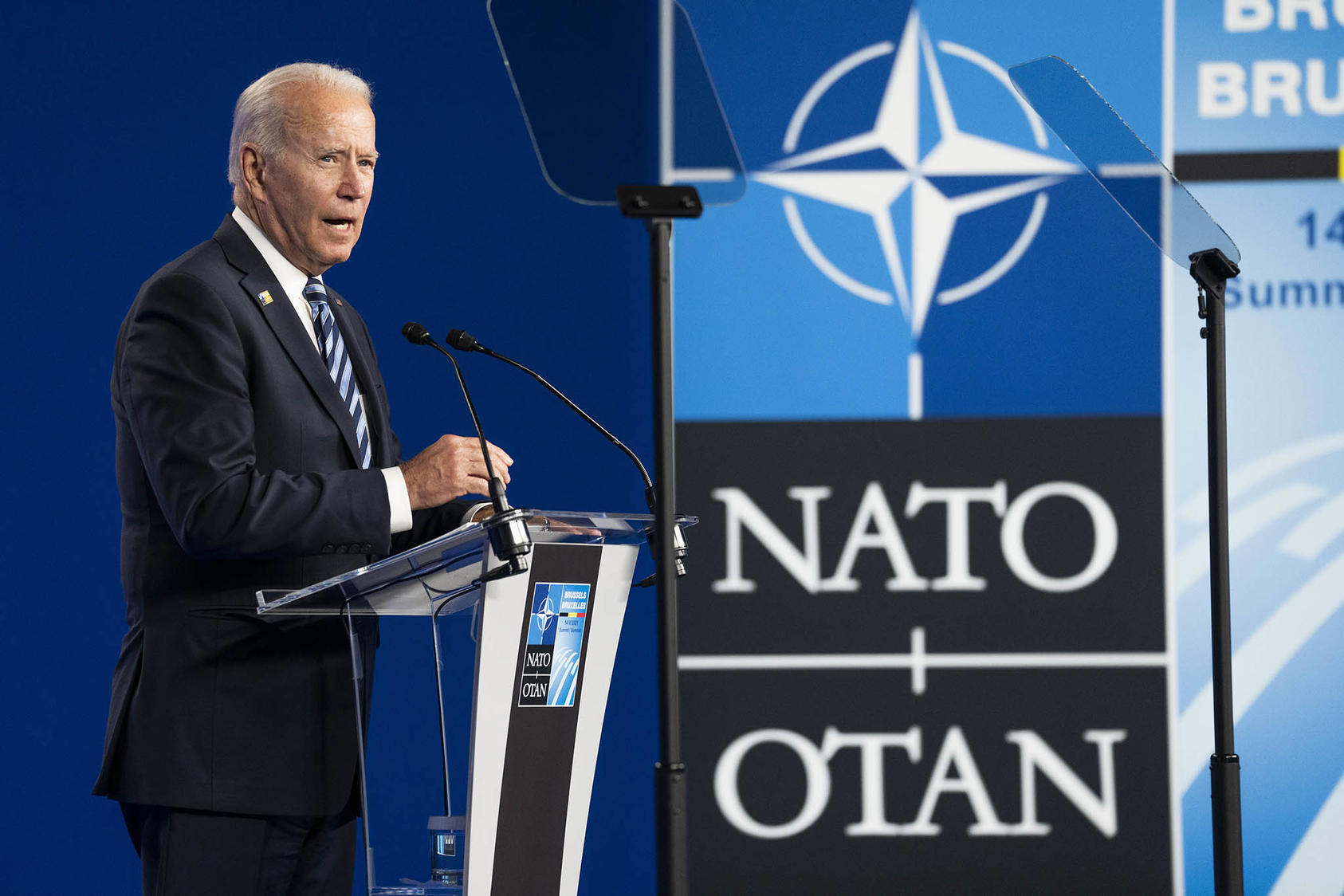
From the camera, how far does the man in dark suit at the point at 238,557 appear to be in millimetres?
1730

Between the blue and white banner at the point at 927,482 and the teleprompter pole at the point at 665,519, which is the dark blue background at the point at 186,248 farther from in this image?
the teleprompter pole at the point at 665,519

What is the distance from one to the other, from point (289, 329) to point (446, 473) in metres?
0.35

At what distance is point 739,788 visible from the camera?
3469mm

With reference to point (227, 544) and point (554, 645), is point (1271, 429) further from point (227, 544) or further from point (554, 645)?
point (227, 544)

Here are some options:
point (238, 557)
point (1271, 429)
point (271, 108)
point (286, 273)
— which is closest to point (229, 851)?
point (238, 557)

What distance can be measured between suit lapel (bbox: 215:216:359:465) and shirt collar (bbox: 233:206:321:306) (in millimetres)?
24

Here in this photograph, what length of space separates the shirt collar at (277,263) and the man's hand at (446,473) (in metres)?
0.38

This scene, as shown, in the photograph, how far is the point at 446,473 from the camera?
177 centimetres

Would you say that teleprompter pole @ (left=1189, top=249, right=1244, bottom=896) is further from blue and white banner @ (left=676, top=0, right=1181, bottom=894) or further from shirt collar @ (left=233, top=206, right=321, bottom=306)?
blue and white banner @ (left=676, top=0, right=1181, bottom=894)

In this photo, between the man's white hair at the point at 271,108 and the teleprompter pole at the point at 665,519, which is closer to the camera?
the teleprompter pole at the point at 665,519

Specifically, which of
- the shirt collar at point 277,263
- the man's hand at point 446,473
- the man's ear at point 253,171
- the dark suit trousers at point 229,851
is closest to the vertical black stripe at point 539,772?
the man's hand at point 446,473

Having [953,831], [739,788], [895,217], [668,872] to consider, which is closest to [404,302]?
[895,217]

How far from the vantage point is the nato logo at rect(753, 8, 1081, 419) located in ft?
11.5

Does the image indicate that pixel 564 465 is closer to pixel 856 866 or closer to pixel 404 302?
pixel 404 302
